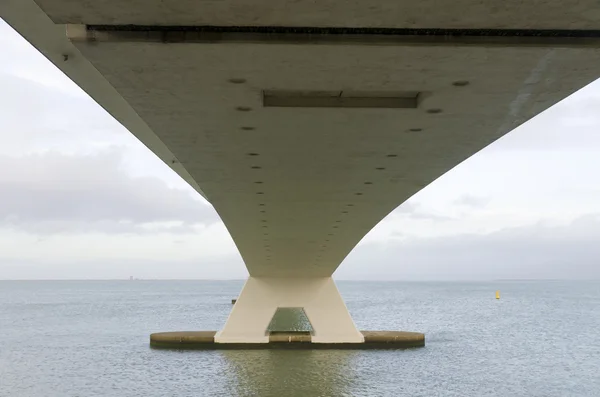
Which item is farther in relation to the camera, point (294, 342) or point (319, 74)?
point (294, 342)

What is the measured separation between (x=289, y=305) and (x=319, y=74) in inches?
1235

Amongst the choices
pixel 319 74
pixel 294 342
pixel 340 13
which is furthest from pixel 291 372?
pixel 340 13

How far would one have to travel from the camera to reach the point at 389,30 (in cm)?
599

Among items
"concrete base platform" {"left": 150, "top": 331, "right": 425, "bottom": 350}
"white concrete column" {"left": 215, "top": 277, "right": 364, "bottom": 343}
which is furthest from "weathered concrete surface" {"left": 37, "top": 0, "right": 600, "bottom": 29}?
"concrete base platform" {"left": 150, "top": 331, "right": 425, "bottom": 350}

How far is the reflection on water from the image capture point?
2767cm

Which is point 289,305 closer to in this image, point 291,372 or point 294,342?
point 294,342

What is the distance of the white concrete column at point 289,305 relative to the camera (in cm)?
3666

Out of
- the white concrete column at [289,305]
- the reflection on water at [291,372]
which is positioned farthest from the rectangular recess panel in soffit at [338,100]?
the white concrete column at [289,305]

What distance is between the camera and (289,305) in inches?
1480

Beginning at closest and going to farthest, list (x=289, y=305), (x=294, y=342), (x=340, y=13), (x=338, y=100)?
(x=340, y=13) < (x=338, y=100) < (x=294, y=342) < (x=289, y=305)

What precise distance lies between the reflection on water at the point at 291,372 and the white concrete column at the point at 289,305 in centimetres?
91

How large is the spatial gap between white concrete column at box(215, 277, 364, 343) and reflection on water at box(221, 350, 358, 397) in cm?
91

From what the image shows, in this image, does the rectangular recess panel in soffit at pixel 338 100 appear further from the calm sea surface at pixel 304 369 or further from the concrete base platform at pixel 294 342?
the concrete base platform at pixel 294 342

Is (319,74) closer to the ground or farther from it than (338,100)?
closer to the ground
